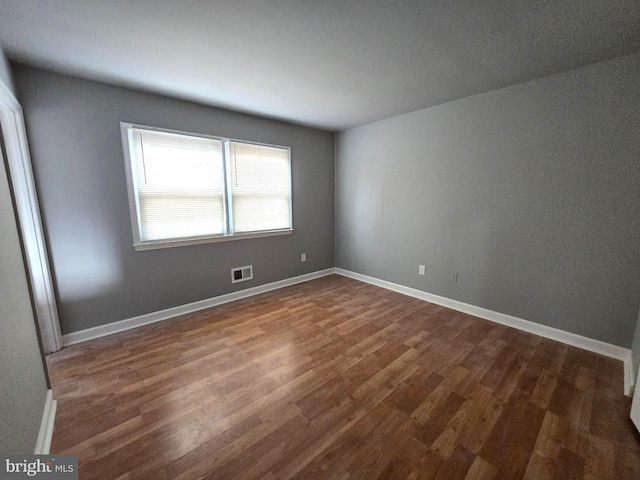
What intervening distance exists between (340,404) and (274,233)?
8.20 ft

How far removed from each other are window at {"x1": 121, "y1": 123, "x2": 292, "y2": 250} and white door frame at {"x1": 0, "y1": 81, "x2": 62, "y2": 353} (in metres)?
0.65

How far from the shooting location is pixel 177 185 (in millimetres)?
2752

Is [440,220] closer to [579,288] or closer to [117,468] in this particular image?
[579,288]

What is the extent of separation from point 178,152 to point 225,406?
8.40 ft

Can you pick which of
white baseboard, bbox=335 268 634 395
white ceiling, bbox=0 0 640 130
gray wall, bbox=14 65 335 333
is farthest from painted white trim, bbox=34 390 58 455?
white baseboard, bbox=335 268 634 395

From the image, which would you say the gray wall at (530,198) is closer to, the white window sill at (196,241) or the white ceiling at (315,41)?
the white ceiling at (315,41)

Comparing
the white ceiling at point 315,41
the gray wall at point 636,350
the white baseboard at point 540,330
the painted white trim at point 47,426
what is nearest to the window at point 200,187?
the white ceiling at point 315,41

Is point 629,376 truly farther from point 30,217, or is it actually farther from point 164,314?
point 30,217

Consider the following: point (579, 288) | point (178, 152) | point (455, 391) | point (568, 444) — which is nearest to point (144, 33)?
point (178, 152)

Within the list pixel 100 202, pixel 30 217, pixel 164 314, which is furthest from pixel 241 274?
pixel 30 217

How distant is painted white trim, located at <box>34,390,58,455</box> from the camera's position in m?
1.27

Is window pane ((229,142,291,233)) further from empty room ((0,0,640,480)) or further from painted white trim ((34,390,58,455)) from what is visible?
painted white trim ((34,390,58,455))

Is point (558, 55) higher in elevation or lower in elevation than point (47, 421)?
higher

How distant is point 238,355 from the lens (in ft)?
7.05
